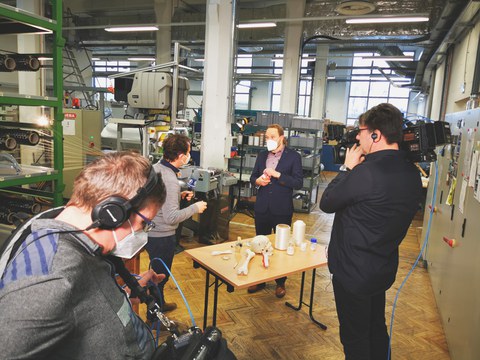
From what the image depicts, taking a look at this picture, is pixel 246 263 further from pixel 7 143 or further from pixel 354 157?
pixel 7 143

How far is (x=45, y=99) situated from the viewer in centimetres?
210

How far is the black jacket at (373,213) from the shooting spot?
1.52 meters

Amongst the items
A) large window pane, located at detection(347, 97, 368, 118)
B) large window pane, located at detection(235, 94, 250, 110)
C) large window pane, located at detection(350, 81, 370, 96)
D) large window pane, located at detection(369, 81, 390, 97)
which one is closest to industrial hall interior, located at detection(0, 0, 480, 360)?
large window pane, located at detection(369, 81, 390, 97)

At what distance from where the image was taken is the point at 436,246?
11.1ft

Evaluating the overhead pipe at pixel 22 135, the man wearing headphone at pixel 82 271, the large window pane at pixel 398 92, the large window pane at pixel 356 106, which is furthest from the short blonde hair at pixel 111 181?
the large window pane at pixel 398 92

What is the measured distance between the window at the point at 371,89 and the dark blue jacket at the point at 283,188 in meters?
10.9

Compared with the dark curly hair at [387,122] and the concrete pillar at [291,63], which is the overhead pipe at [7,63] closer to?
the dark curly hair at [387,122]

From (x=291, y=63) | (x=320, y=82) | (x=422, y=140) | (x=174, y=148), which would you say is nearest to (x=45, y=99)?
(x=174, y=148)

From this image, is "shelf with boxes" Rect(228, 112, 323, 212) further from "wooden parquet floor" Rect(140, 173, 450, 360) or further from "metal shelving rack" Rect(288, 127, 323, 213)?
"wooden parquet floor" Rect(140, 173, 450, 360)

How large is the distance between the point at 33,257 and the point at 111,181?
0.78 ft

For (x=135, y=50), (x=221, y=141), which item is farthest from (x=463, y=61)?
(x=135, y=50)

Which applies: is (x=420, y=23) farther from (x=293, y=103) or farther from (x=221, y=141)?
(x=221, y=141)

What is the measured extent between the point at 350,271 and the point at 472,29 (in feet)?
18.0

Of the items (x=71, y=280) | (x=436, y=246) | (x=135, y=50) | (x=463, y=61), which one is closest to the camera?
(x=71, y=280)
